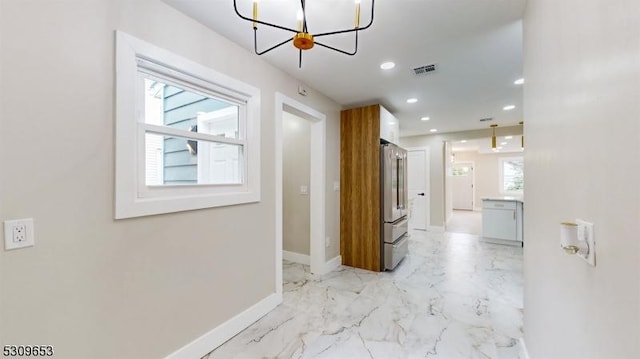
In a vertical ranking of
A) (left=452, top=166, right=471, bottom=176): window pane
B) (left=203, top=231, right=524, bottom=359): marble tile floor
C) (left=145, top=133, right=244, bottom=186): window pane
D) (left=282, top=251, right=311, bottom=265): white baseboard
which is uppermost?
(left=452, top=166, right=471, bottom=176): window pane

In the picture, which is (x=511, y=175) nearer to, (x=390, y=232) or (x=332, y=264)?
(x=390, y=232)

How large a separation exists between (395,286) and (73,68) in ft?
11.1

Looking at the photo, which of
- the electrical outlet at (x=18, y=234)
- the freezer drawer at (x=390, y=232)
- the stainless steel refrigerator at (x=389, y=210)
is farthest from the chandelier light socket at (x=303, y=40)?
the freezer drawer at (x=390, y=232)

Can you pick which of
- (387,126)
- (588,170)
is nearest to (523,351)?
(588,170)

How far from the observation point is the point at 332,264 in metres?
3.65

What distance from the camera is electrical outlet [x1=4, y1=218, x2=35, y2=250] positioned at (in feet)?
3.60

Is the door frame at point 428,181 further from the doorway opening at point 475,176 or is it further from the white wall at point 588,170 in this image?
the white wall at point 588,170

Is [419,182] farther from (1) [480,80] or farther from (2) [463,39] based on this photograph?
(2) [463,39]

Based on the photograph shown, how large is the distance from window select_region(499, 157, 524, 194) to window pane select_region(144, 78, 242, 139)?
11291 mm

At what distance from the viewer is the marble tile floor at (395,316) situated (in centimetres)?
192

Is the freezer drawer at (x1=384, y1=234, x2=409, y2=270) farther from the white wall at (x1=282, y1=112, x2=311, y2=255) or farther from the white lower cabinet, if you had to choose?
the white lower cabinet

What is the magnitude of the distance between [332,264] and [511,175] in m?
9.94

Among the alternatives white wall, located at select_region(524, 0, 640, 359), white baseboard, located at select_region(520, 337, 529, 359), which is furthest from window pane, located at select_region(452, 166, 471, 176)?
white wall, located at select_region(524, 0, 640, 359)

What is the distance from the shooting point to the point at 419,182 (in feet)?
21.8
